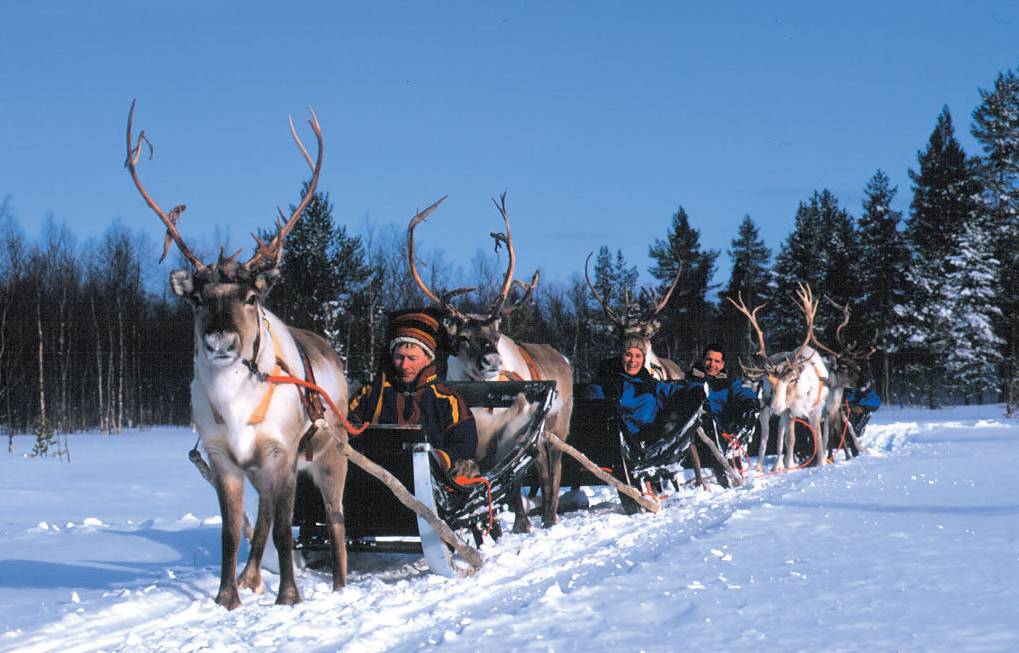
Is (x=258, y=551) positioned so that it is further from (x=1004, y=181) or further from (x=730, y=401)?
(x=1004, y=181)

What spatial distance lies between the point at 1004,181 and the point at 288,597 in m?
43.7

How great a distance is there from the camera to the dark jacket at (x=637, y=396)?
10.0 meters

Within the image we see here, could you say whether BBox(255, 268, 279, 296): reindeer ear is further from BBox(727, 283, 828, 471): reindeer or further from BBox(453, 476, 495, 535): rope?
BBox(727, 283, 828, 471): reindeer

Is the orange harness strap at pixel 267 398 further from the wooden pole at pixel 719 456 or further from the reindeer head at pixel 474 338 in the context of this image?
the wooden pole at pixel 719 456

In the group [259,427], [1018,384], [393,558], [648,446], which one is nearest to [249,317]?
[259,427]

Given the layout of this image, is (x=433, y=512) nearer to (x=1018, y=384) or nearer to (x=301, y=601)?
(x=301, y=601)

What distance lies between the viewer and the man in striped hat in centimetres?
664

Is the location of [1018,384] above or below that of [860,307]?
below

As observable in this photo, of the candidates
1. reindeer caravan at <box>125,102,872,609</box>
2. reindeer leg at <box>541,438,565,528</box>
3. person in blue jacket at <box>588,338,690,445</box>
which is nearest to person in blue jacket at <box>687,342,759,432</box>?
person in blue jacket at <box>588,338,690,445</box>

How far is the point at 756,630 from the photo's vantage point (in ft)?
13.3

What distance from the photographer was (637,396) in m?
10.1

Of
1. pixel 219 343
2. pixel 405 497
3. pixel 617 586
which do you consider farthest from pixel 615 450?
pixel 219 343

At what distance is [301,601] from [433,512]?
2.88 ft

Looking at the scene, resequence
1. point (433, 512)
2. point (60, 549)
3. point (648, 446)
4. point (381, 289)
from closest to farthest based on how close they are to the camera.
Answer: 1. point (433, 512)
2. point (60, 549)
3. point (648, 446)
4. point (381, 289)
